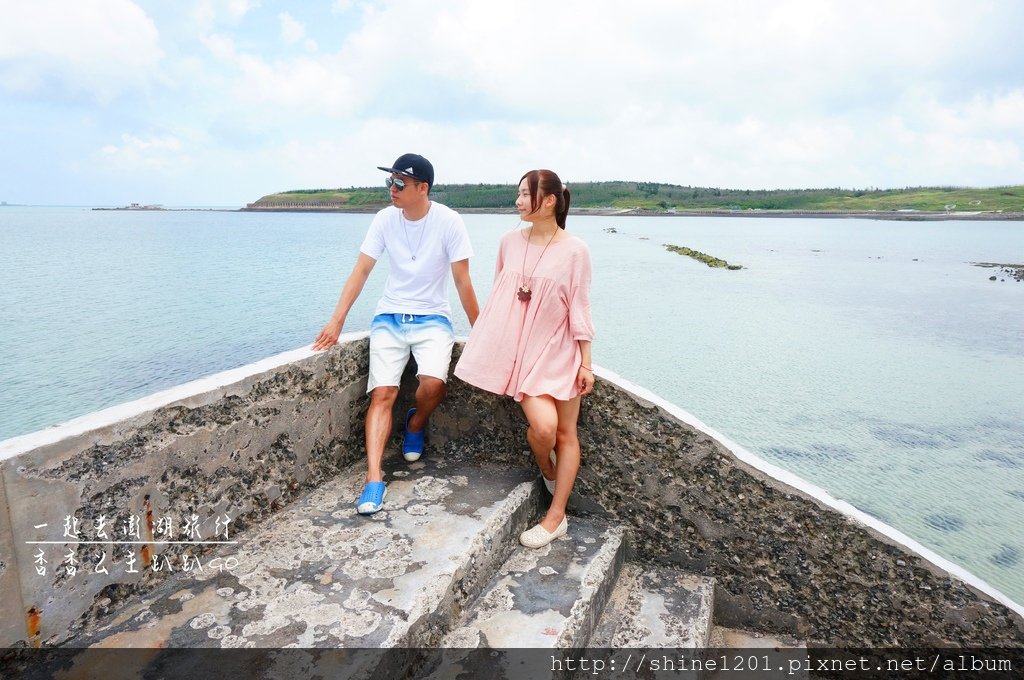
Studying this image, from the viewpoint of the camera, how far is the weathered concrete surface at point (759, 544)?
2.66 meters

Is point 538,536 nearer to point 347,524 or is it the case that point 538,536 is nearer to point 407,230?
point 347,524

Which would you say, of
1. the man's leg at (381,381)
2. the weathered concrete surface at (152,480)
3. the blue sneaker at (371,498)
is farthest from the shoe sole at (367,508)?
the weathered concrete surface at (152,480)

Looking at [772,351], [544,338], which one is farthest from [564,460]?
[772,351]

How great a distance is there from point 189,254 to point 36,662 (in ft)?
185

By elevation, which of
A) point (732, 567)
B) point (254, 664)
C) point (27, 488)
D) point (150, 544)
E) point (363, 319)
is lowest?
point (363, 319)

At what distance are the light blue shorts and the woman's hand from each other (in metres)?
0.76

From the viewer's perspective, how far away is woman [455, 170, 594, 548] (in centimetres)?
302

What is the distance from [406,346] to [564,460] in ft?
3.46

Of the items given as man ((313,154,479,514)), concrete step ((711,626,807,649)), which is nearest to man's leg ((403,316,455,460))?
man ((313,154,479,514))

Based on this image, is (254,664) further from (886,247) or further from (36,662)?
(886,247)

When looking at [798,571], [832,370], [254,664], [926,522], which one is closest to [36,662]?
[254,664]

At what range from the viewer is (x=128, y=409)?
239cm

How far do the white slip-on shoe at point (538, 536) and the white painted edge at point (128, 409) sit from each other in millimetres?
1341

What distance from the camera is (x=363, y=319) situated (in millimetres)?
24672
